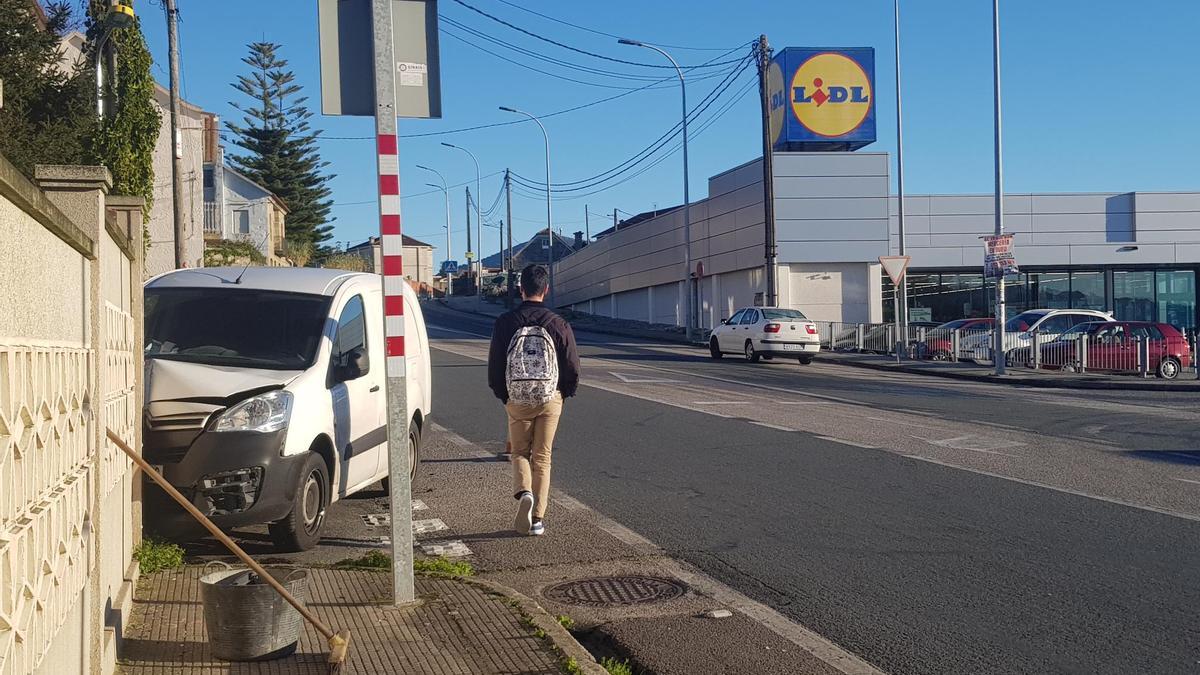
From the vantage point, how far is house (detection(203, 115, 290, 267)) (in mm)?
56719

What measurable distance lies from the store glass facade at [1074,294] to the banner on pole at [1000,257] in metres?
22.6

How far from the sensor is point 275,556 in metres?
7.09

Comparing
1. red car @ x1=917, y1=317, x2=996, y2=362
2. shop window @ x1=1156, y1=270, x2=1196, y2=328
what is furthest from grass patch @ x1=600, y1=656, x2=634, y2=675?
shop window @ x1=1156, y1=270, x2=1196, y2=328

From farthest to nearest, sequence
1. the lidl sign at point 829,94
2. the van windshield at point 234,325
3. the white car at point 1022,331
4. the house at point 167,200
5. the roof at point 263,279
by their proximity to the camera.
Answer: the lidl sign at point 829,94, the house at point 167,200, the white car at point 1022,331, the roof at point 263,279, the van windshield at point 234,325

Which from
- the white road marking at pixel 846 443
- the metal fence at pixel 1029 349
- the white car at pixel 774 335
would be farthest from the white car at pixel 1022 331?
the white road marking at pixel 846 443

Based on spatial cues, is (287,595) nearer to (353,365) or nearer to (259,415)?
(259,415)

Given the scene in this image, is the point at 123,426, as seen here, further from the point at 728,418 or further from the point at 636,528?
the point at 728,418

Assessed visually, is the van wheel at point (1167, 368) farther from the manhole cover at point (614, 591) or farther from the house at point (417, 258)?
the house at point (417, 258)

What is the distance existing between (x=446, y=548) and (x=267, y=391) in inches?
64.3

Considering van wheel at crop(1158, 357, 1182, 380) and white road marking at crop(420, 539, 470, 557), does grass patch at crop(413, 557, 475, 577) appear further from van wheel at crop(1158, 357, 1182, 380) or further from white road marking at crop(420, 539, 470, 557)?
van wheel at crop(1158, 357, 1182, 380)

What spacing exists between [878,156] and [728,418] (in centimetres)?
2976

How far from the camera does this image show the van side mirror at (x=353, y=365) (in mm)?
7465

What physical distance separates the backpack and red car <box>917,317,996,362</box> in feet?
83.9

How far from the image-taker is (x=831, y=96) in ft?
146
